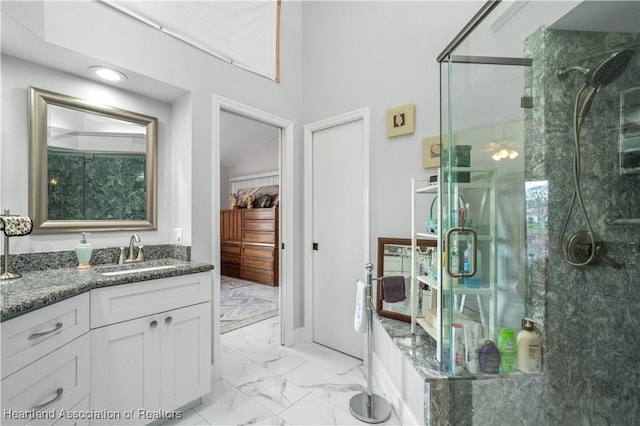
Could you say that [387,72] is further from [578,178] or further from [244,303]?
[244,303]

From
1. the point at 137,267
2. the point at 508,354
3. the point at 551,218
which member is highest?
the point at 551,218

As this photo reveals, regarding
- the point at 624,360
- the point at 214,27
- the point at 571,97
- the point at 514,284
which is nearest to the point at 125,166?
the point at 214,27

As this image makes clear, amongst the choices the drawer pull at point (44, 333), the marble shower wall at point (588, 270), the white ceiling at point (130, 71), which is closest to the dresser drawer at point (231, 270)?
the white ceiling at point (130, 71)

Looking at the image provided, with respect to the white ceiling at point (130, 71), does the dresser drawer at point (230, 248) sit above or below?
below

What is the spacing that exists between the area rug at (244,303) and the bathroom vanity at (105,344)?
1.48m

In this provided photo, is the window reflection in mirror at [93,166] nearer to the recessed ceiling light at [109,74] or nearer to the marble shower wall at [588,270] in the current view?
the recessed ceiling light at [109,74]

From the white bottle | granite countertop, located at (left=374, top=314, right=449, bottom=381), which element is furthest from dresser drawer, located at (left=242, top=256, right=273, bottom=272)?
the white bottle

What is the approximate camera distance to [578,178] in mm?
1336

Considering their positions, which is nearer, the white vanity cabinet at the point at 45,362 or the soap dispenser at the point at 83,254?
the white vanity cabinet at the point at 45,362

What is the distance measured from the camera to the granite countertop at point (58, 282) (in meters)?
1.01

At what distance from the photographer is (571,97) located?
4.42ft

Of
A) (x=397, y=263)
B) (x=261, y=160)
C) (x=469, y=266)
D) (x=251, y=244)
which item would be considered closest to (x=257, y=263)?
(x=251, y=244)

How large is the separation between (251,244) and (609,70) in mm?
5064

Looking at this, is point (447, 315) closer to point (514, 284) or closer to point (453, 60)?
point (514, 284)
